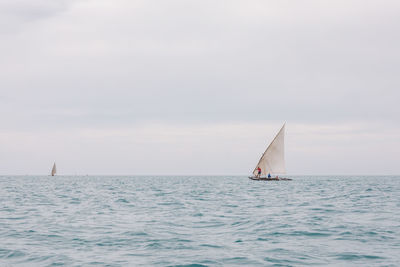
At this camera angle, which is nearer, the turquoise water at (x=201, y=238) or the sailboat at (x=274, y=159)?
the turquoise water at (x=201, y=238)

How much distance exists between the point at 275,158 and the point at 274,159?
0.34 meters

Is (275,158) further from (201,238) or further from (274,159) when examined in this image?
(201,238)

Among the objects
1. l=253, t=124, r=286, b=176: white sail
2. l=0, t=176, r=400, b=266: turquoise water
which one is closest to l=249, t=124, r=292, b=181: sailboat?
→ l=253, t=124, r=286, b=176: white sail

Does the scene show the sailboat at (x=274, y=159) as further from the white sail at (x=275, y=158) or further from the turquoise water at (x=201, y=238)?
the turquoise water at (x=201, y=238)

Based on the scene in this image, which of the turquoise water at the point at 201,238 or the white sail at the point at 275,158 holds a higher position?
the white sail at the point at 275,158

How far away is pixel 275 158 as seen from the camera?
72688 mm

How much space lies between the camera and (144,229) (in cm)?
1786

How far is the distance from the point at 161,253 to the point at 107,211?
41.8 ft

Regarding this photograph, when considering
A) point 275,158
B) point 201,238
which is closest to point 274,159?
point 275,158

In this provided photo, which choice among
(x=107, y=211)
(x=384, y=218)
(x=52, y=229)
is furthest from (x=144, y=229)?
(x=384, y=218)

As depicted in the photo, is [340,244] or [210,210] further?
[210,210]

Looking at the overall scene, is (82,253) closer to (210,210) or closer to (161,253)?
(161,253)

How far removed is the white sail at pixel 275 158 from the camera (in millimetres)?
71375

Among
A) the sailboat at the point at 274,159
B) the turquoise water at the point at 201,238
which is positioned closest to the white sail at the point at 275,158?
the sailboat at the point at 274,159
